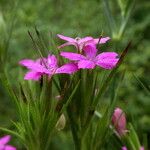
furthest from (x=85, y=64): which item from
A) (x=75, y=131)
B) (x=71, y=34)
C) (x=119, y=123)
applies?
(x=71, y=34)

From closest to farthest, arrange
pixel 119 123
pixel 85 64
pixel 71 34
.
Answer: pixel 85 64 → pixel 119 123 → pixel 71 34

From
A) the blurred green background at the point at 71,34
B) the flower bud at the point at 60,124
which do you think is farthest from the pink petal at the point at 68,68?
the blurred green background at the point at 71,34

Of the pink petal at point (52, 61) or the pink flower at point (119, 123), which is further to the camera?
the pink flower at point (119, 123)

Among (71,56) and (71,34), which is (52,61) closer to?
(71,56)

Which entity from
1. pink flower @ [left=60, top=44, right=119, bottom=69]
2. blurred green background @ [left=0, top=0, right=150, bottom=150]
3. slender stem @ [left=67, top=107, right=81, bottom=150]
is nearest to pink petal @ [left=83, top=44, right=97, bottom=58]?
pink flower @ [left=60, top=44, right=119, bottom=69]

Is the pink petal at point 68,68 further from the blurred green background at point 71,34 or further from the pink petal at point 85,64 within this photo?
the blurred green background at point 71,34
